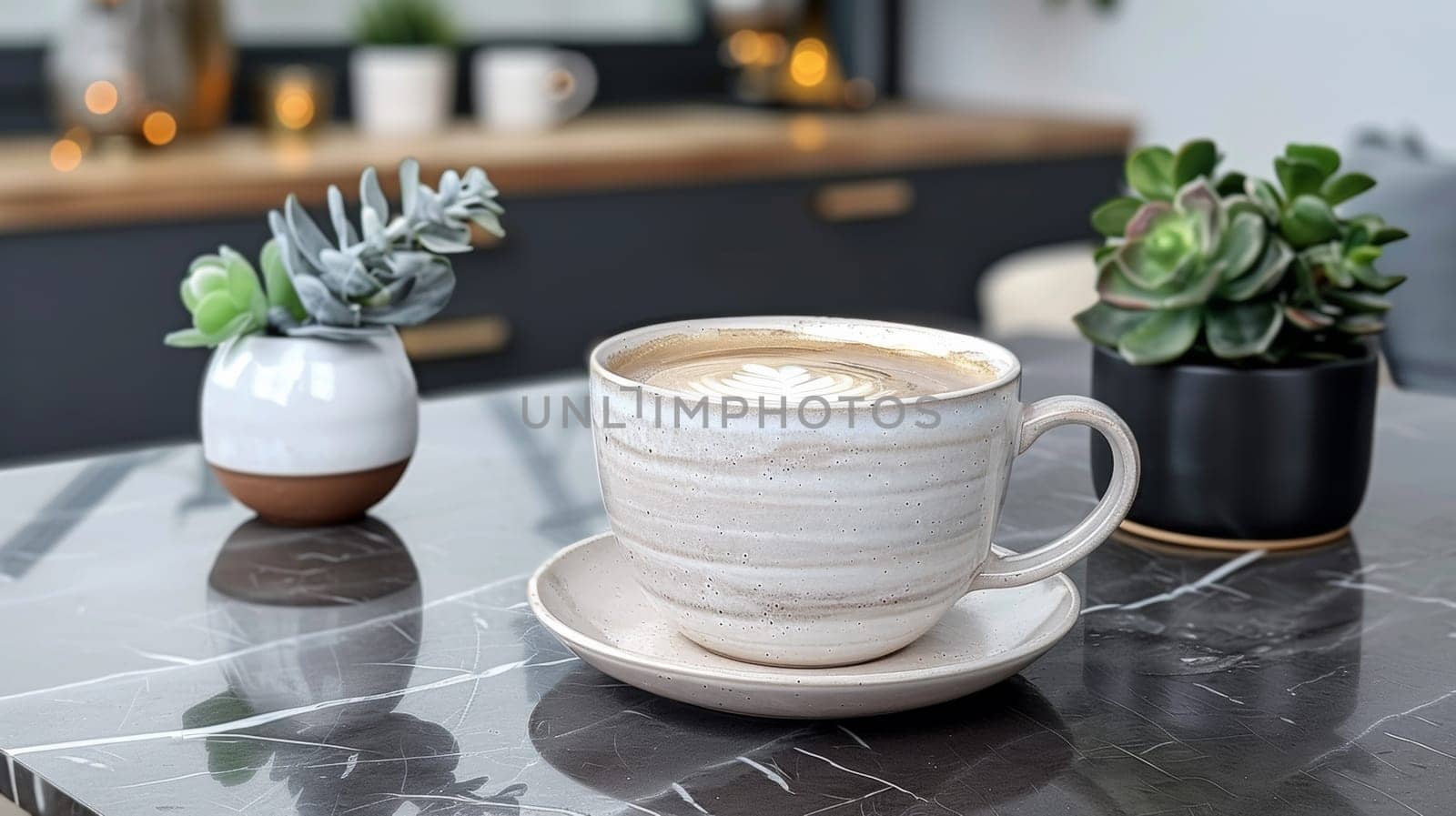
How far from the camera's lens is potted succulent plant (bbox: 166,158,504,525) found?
2.57 feet

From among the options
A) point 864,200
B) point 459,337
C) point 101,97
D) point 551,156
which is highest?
point 101,97

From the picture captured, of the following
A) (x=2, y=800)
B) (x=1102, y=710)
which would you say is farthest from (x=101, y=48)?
(x=1102, y=710)

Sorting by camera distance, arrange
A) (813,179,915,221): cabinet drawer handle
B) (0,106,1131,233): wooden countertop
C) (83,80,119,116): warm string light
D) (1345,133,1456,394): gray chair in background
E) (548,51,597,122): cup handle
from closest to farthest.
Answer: (1345,133,1456,394): gray chair in background, (0,106,1131,233): wooden countertop, (83,80,119,116): warm string light, (813,179,915,221): cabinet drawer handle, (548,51,597,122): cup handle

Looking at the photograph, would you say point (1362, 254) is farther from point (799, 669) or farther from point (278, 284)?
point (278, 284)

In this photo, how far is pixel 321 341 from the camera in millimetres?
799

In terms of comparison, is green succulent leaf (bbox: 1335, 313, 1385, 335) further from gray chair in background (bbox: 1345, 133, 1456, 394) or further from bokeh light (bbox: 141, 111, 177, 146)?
bokeh light (bbox: 141, 111, 177, 146)

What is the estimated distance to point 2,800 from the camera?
552 millimetres

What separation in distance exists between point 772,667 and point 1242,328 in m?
0.32

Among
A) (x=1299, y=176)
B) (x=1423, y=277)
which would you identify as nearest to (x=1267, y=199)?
(x=1299, y=176)

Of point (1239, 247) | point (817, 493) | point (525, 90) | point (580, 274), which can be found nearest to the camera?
point (817, 493)

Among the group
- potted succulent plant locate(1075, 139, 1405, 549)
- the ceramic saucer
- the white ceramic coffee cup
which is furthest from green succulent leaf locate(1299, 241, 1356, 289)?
the white ceramic coffee cup

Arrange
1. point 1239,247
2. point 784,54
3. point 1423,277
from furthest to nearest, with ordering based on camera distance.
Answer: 1. point 784,54
2. point 1423,277
3. point 1239,247

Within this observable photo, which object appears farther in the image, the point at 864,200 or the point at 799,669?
the point at 864,200

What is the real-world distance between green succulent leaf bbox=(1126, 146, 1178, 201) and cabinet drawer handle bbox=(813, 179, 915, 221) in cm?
169
